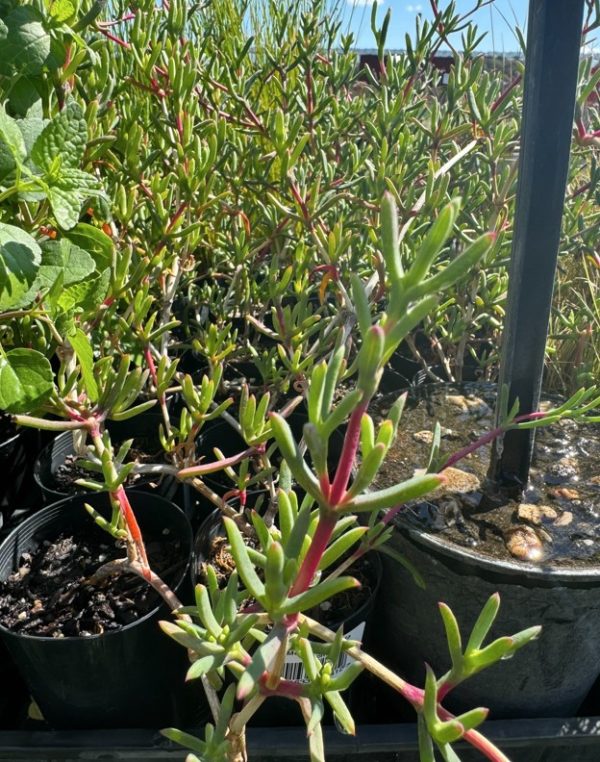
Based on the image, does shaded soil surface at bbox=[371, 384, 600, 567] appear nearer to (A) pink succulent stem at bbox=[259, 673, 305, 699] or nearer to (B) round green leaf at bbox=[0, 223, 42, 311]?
(A) pink succulent stem at bbox=[259, 673, 305, 699]

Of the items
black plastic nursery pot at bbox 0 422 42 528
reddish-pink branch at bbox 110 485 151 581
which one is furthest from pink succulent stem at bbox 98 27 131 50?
black plastic nursery pot at bbox 0 422 42 528

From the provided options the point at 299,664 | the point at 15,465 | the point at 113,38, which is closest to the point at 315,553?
the point at 299,664

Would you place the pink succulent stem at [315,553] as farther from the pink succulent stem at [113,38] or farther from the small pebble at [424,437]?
the pink succulent stem at [113,38]

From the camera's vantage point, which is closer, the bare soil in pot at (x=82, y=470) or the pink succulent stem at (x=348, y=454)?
the pink succulent stem at (x=348, y=454)

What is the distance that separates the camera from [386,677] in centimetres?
63

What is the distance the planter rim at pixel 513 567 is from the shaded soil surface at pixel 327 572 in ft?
0.61

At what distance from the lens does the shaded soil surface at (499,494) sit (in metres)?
0.97

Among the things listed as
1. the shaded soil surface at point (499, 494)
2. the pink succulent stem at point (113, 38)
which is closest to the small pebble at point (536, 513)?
the shaded soil surface at point (499, 494)

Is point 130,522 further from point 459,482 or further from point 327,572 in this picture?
point 459,482

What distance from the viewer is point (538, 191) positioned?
0.83 metres

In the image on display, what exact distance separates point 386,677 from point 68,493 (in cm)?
95

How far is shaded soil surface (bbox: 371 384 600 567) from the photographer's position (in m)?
0.97

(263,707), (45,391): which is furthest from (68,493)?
(45,391)

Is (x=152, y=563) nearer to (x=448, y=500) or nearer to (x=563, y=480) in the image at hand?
(x=448, y=500)
